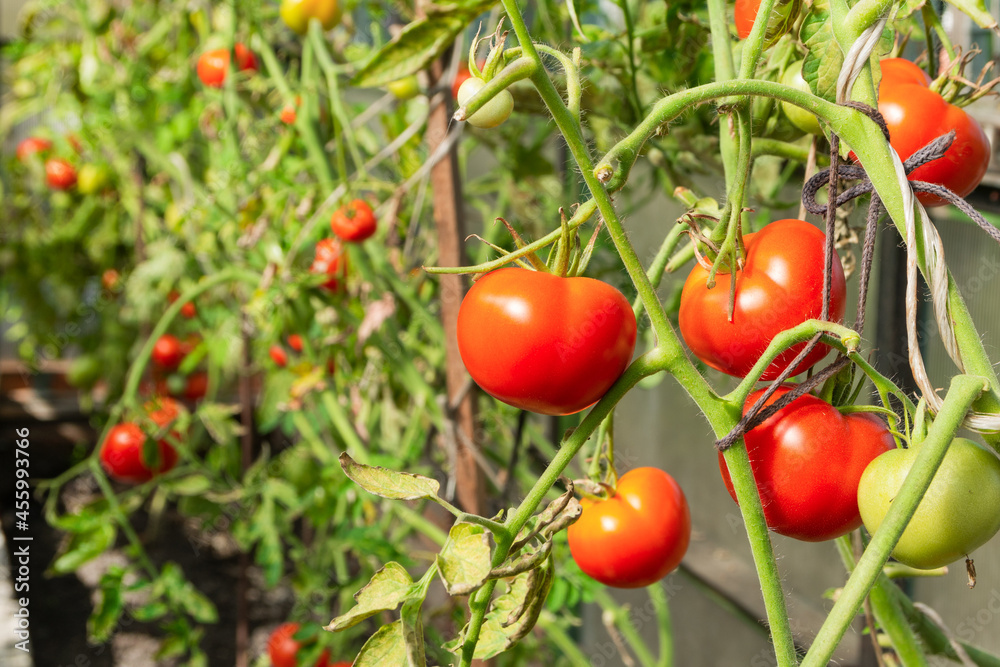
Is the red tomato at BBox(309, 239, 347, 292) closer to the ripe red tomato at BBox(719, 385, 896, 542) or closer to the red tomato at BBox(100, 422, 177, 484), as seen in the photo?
the red tomato at BBox(100, 422, 177, 484)

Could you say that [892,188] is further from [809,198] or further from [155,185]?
[155,185]

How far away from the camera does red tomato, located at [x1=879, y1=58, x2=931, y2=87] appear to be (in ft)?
1.10

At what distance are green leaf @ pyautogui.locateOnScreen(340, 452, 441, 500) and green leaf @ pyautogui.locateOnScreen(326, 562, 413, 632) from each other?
0.10 feet

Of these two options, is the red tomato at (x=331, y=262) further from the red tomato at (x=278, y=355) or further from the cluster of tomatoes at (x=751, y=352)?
the cluster of tomatoes at (x=751, y=352)

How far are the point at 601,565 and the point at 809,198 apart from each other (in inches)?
8.6

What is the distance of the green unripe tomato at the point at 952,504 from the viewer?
236 mm

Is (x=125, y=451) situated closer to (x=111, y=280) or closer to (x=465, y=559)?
(x=465, y=559)

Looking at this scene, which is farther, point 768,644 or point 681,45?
point 768,644

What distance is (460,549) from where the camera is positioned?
10.3 inches

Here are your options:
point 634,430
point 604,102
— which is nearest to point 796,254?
point 604,102

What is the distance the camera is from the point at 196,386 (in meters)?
1.79

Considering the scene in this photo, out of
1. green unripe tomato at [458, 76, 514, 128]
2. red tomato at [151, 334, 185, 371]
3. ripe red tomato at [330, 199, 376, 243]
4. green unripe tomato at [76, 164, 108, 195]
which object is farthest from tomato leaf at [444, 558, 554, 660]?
green unripe tomato at [76, 164, 108, 195]

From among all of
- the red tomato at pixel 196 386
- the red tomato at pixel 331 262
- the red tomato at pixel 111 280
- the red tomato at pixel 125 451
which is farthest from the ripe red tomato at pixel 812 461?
the red tomato at pixel 111 280

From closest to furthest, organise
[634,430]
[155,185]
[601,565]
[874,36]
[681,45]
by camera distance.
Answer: [874,36]
[601,565]
[681,45]
[634,430]
[155,185]
